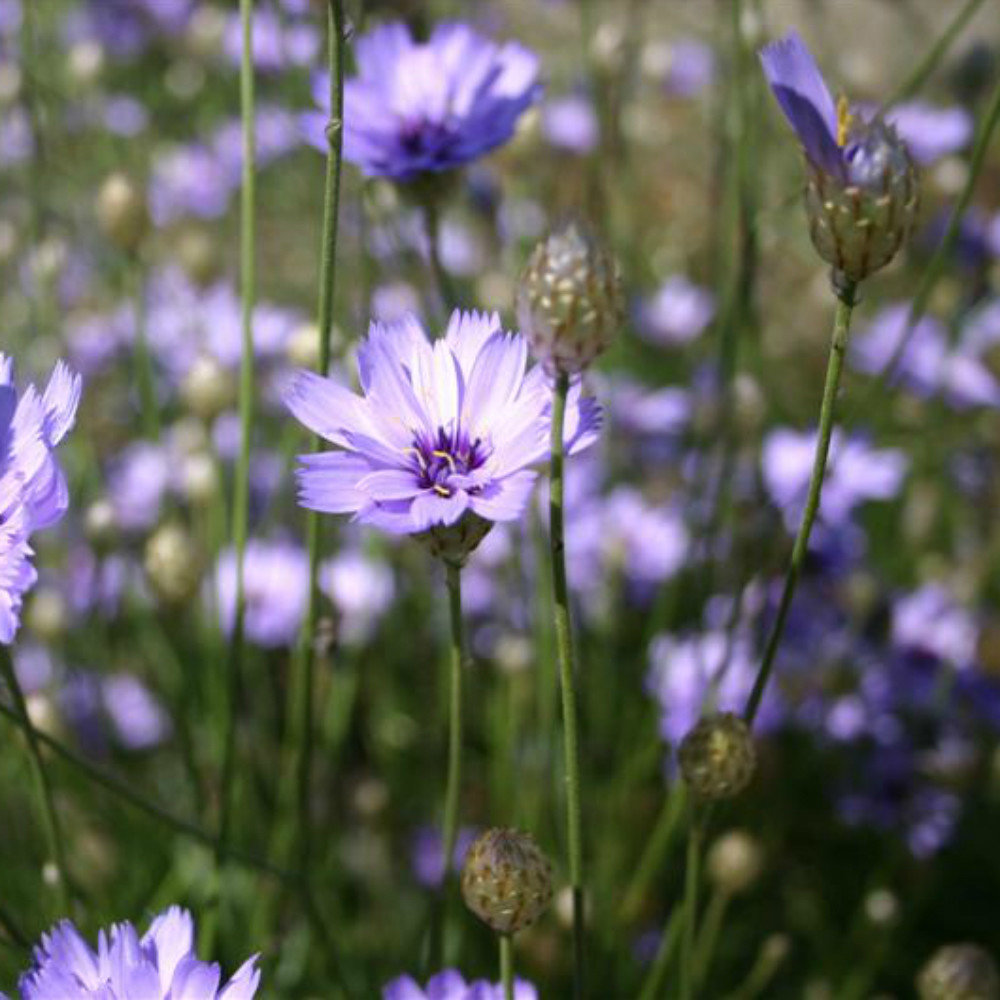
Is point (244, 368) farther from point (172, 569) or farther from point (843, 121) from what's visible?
point (843, 121)

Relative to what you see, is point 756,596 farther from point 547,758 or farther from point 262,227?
point 262,227

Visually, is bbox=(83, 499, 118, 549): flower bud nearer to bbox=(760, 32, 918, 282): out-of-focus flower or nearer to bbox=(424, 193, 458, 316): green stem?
bbox=(424, 193, 458, 316): green stem

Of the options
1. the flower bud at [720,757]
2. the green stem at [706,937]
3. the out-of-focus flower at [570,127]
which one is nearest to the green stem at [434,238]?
the flower bud at [720,757]

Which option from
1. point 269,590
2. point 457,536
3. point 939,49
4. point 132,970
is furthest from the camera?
point 269,590

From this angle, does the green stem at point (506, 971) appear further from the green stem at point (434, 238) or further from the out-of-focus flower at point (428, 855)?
the out-of-focus flower at point (428, 855)

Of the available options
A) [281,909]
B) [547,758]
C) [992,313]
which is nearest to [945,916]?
[547,758]

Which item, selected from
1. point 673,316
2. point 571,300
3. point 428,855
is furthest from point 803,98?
point 673,316
